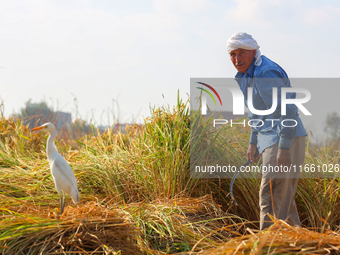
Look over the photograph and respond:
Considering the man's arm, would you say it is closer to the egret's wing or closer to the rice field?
the rice field

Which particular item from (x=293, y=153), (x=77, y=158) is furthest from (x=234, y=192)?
(x=77, y=158)

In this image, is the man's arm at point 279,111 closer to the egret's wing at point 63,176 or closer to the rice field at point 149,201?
the rice field at point 149,201

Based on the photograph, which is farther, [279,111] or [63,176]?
[279,111]

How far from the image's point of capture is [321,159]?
375 cm

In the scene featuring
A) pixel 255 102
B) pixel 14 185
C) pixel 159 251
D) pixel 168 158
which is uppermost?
pixel 255 102

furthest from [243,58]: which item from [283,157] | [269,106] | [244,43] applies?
[283,157]

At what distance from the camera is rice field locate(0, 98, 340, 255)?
6.13 ft

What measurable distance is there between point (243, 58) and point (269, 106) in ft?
1.59

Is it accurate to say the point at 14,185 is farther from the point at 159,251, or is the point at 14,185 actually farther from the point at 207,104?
the point at 207,104

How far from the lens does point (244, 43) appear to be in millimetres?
2713

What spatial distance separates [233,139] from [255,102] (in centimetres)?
76

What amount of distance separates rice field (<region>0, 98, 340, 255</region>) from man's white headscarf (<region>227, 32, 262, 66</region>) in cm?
86

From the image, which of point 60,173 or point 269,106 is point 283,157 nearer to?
point 269,106

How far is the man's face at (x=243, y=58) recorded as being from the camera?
278cm
